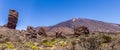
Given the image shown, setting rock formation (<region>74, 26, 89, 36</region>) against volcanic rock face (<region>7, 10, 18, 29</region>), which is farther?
volcanic rock face (<region>7, 10, 18, 29</region>)

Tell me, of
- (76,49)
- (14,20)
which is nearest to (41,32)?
(14,20)

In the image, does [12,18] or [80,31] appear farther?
[12,18]

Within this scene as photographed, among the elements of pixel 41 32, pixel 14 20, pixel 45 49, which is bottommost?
pixel 45 49

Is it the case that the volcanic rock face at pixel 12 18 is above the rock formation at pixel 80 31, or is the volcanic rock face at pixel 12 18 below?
above

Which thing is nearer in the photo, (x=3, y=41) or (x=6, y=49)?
(x=6, y=49)

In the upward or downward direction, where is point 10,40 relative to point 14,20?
downward

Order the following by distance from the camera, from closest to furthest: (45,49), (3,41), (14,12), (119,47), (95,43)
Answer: (119,47), (95,43), (45,49), (3,41), (14,12)

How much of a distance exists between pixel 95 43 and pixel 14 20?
69167mm

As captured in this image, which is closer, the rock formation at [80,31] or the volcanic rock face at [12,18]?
the rock formation at [80,31]

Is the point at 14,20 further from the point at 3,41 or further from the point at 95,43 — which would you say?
the point at 95,43

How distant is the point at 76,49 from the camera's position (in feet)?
108

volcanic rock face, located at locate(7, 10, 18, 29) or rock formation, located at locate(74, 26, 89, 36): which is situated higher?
volcanic rock face, located at locate(7, 10, 18, 29)

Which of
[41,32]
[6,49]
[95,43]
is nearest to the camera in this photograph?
[95,43]

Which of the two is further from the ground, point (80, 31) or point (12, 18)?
point (12, 18)
